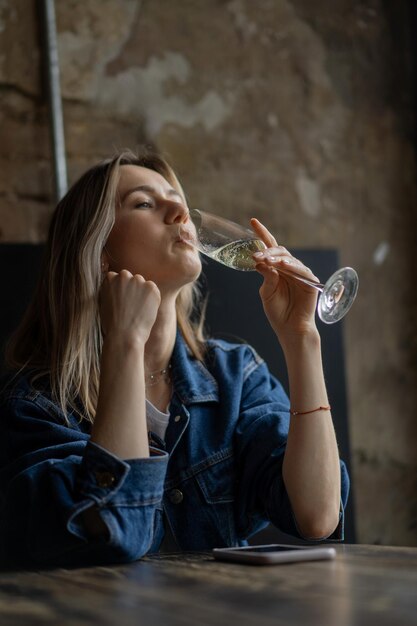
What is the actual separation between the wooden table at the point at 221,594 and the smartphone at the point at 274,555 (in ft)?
0.05

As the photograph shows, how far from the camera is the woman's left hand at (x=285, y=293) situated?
5.13 feet

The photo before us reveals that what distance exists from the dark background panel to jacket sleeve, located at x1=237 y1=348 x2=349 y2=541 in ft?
1.93

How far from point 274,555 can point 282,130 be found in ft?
6.22

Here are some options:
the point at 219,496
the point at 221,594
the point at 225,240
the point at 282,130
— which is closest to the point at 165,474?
the point at 219,496

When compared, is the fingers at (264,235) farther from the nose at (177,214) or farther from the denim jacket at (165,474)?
the denim jacket at (165,474)

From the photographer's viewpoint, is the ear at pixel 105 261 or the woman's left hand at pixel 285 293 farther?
the ear at pixel 105 261

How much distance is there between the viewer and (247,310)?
235 cm

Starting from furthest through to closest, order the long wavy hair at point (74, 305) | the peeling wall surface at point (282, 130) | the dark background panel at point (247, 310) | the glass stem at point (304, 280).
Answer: the peeling wall surface at point (282, 130) → the dark background panel at point (247, 310) → the long wavy hair at point (74, 305) → the glass stem at point (304, 280)

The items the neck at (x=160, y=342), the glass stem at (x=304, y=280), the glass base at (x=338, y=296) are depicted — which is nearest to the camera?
the glass base at (x=338, y=296)

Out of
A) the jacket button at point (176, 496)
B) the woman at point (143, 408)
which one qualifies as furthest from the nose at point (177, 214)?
the jacket button at point (176, 496)

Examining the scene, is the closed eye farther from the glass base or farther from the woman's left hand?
the glass base

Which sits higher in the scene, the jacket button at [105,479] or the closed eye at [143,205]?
the closed eye at [143,205]

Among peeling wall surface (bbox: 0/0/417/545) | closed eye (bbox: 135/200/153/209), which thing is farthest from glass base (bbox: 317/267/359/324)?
peeling wall surface (bbox: 0/0/417/545)

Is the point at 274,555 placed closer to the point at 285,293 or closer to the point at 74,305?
the point at 285,293
